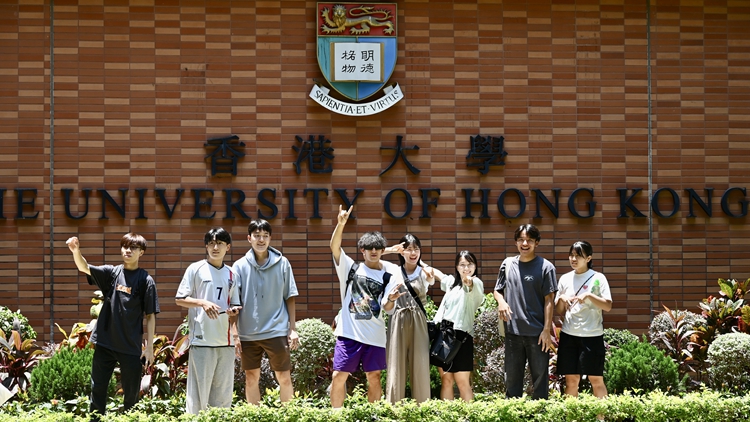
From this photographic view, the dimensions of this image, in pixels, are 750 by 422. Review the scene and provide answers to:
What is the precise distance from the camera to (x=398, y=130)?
8750mm

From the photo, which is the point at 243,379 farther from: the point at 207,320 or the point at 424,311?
the point at 424,311

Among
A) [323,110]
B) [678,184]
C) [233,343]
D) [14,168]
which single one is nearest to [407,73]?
[323,110]

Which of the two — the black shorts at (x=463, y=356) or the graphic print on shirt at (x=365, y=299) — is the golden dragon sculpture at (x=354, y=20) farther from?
the black shorts at (x=463, y=356)

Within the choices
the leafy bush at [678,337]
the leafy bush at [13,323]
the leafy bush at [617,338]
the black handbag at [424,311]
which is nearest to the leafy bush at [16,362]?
the leafy bush at [13,323]

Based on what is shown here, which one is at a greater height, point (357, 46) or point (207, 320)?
point (357, 46)

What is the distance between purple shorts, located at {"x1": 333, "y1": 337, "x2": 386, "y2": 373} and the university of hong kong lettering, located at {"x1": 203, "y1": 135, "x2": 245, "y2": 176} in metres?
3.01

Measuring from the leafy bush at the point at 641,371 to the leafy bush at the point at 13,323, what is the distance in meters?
5.91

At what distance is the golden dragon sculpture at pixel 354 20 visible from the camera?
339 inches

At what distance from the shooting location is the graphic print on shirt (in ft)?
21.0

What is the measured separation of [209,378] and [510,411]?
2.39m

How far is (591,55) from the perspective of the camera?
29.3ft

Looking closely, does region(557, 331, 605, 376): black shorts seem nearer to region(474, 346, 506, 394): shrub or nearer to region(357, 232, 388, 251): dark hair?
region(474, 346, 506, 394): shrub

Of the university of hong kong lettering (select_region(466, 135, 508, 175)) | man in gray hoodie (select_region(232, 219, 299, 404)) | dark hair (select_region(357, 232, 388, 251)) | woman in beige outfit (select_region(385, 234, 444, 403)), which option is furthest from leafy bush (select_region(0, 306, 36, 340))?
the university of hong kong lettering (select_region(466, 135, 508, 175))

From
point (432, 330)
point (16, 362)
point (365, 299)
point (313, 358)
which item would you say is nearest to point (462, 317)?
point (432, 330)
